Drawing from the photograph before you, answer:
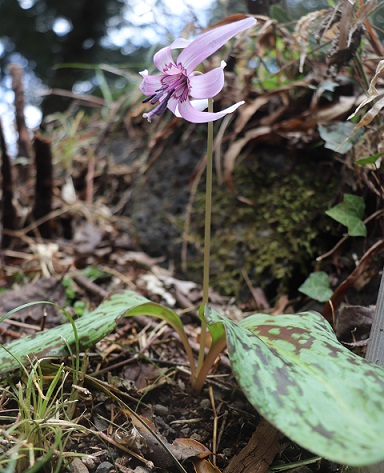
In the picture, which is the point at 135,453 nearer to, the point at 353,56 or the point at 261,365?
the point at 261,365

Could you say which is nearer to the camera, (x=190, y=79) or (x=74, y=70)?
(x=190, y=79)

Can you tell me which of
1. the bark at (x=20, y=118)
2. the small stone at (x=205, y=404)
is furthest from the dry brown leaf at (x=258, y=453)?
the bark at (x=20, y=118)

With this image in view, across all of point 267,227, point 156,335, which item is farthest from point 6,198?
point 267,227

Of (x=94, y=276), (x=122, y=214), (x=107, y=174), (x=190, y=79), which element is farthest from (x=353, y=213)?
(x=107, y=174)

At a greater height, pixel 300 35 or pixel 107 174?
pixel 300 35

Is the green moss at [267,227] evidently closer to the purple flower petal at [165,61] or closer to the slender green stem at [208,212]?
the slender green stem at [208,212]

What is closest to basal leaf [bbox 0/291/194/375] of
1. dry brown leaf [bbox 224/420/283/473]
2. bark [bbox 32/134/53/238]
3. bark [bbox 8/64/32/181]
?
dry brown leaf [bbox 224/420/283/473]

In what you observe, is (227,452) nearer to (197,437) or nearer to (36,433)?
(197,437)
